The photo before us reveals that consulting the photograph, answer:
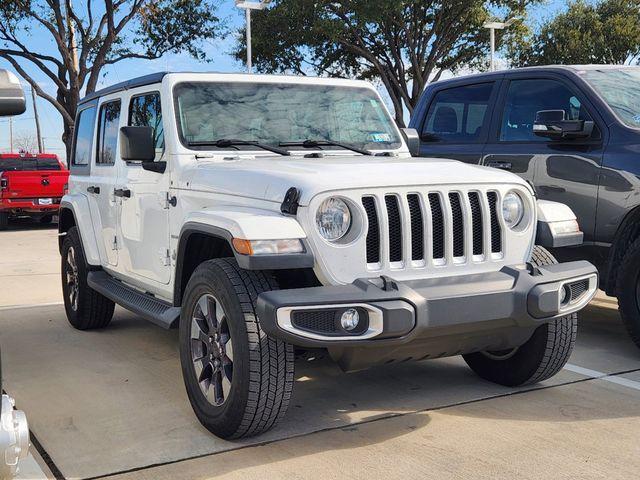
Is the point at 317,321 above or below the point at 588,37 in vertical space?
below

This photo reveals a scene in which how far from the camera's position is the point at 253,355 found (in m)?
3.51

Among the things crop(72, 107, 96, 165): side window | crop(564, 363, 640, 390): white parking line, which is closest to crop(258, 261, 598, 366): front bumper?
crop(564, 363, 640, 390): white parking line

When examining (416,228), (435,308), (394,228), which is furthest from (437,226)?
(435,308)

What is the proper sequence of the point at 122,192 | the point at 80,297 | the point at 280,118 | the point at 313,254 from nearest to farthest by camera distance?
the point at 313,254 < the point at 280,118 < the point at 122,192 < the point at 80,297

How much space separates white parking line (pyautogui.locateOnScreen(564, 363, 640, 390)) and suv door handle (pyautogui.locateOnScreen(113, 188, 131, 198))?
10.0 feet

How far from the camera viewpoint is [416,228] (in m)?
3.70

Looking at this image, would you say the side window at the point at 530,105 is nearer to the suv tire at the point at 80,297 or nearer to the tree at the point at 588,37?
the suv tire at the point at 80,297

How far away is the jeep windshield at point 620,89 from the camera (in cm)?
550

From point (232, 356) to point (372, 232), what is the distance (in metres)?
0.86

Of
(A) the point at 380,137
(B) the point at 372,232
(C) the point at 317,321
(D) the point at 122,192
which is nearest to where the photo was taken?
(C) the point at 317,321

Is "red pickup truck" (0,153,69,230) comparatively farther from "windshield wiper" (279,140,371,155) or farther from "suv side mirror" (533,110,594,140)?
"suv side mirror" (533,110,594,140)

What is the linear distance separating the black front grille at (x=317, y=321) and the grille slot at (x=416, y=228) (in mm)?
553

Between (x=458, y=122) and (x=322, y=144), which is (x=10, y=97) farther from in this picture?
(x=458, y=122)

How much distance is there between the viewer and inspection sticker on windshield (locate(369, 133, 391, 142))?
520 cm
